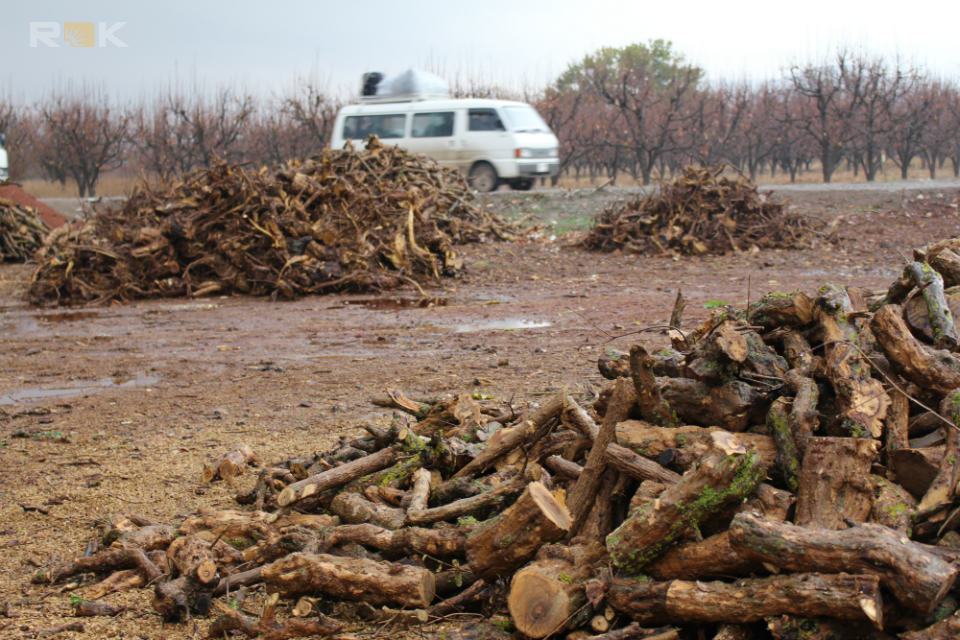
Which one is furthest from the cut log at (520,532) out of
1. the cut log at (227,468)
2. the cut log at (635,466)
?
the cut log at (227,468)

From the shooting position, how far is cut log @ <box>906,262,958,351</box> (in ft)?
12.5

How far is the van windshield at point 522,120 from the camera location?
20.9 meters

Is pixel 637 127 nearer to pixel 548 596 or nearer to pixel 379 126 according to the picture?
pixel 379 126

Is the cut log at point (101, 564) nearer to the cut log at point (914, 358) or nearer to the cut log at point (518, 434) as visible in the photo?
the cut log at point (518, 434)

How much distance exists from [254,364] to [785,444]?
19.5 feet

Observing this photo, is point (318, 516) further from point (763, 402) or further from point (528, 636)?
point (763, 402)

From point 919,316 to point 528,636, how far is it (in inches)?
78.7

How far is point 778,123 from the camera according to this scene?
40500 mm

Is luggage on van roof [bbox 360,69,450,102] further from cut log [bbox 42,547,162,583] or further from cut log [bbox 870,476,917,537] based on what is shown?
cut log [bbox 870,476,917,537]

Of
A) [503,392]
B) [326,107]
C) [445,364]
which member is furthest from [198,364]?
[326,107]

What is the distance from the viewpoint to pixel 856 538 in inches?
110

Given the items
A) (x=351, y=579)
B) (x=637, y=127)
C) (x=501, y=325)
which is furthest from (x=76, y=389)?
(x=637, y=127)

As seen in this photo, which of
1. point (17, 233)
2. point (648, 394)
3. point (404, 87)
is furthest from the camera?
point (404, 87)

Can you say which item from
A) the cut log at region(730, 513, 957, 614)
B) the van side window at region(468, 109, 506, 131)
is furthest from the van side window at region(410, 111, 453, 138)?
the cut log at region(730, 513, 957, 614)
